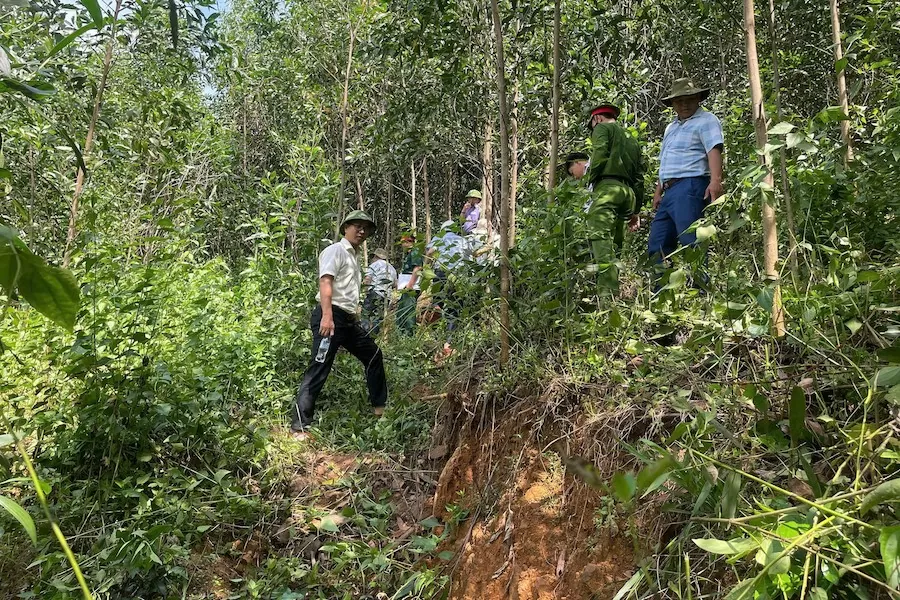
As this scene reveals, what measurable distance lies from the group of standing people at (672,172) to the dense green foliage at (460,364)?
8.4 inches

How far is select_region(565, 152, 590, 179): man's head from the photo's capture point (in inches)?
197

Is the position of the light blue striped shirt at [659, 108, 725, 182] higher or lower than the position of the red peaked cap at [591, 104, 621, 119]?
lower

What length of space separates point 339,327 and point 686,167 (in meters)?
2.74

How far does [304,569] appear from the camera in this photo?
136 inches

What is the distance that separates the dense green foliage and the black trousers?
0.69 ft

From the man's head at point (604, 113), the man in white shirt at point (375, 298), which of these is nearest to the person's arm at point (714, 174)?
the man's head at point (604, 113)

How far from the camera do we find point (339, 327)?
4.74 metres

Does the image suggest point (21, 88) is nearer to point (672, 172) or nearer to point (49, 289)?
point (49, 289)

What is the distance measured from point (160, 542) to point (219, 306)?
2.38 m

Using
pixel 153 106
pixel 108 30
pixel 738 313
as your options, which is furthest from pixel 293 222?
pixel 738 313

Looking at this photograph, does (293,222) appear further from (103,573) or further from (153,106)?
(103,573)

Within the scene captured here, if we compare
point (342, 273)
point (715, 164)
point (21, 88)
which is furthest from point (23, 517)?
point (342, 273)

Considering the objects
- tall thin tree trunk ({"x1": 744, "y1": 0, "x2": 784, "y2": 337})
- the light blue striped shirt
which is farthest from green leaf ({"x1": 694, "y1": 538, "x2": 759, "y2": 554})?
the light blue striped shirt

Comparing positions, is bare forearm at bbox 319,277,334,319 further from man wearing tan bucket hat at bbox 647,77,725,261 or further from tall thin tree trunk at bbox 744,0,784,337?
tall thin tree trunk at bbox 744,0,784,337
